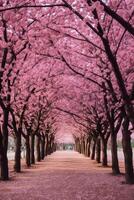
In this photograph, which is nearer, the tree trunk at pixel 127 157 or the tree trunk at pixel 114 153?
the tree trunk at pixel 127 157

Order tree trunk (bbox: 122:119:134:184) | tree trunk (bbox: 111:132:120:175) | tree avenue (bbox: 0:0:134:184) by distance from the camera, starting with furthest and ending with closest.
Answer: tree trunk (bbox: 111:132:120:175), tree trunk (bbox: 122:119:134:184), tree avenue (bbox: 0:0:134:184)

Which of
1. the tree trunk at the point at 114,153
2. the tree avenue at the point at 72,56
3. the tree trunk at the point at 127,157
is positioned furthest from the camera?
the tree trunk at the point at 114,153

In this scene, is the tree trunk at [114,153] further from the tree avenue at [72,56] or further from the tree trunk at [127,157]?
the tree trunk at [127,157]

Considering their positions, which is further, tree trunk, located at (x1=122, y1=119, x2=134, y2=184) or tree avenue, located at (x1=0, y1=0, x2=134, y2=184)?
tree trunk, located at (x1=122, y1=119, x2=134, y2=184)

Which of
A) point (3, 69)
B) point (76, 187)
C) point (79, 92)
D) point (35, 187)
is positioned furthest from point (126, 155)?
point (79, 92)

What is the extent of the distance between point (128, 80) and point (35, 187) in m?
6.97

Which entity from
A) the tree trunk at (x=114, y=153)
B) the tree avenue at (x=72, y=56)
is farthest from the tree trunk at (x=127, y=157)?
the tree trunk at (x=114, y=153)

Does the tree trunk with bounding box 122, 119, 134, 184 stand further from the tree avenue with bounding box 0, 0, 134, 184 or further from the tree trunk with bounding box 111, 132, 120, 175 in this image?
the tree trunk with bounding box 111, 132, 120, 175

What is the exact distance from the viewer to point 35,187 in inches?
718

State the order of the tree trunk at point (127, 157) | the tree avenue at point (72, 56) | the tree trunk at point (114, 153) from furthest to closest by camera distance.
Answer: the tree trunk at point (114, 153)
the tree trunk at point (127, 157)
the tree avenue at point (72, 56)

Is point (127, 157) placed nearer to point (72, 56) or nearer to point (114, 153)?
point (114, 153)

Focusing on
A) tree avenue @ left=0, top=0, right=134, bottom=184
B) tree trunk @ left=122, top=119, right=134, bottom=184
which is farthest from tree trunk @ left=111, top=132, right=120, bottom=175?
tree trunk @ left=122, top=119, right=134, bottom=184

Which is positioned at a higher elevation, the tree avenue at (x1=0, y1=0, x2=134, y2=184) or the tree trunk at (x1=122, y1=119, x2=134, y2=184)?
the tree avenue at (x1=0, y1=0, x2=134, y2=184)

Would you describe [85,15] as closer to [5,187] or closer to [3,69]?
[3,69]
